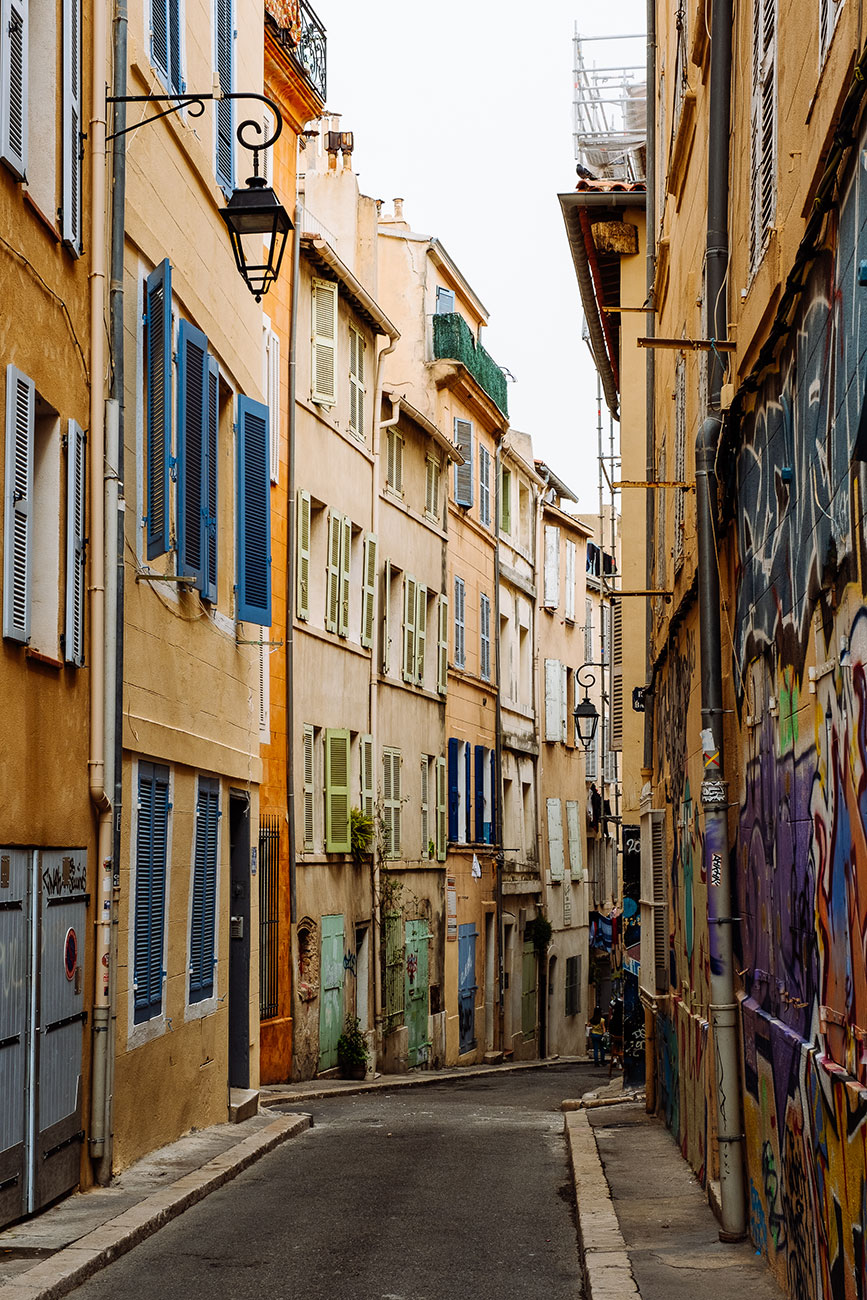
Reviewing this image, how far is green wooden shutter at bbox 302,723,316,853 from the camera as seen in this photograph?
22.0 metres

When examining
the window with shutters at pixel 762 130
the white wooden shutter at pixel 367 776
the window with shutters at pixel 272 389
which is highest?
the window with shutters at pixel 272 389

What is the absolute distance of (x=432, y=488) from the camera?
2973 cm

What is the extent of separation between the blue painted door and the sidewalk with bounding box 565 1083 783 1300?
16434 millimetres

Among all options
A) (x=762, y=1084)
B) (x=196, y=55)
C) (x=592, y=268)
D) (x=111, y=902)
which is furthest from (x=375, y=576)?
(x=762, y=1084)

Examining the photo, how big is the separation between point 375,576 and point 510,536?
11.1 meters

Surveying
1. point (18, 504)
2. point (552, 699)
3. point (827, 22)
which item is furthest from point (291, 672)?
point (552, 699)

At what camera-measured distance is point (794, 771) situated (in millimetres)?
6750

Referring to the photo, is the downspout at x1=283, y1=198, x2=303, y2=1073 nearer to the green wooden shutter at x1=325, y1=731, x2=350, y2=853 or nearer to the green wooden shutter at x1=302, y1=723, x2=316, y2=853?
the green wooden shutter at x1=302, y1=723, x2=316, y2=853

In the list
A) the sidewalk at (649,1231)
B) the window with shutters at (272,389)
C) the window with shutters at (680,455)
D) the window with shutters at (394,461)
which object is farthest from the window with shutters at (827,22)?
the window with shutters at (394,461)

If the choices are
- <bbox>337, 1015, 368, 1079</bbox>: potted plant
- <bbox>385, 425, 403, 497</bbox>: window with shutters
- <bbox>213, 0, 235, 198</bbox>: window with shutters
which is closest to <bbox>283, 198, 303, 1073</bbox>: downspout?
<bbox>337, 1015, 368, 1079</bbox>: potted plant

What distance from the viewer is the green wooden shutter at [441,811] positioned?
29.2m

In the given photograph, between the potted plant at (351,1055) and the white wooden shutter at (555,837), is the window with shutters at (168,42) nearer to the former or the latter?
the potted plant at (351,1055)

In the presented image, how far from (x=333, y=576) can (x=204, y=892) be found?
10365 millimetres

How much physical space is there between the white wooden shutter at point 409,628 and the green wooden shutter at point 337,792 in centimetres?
399
